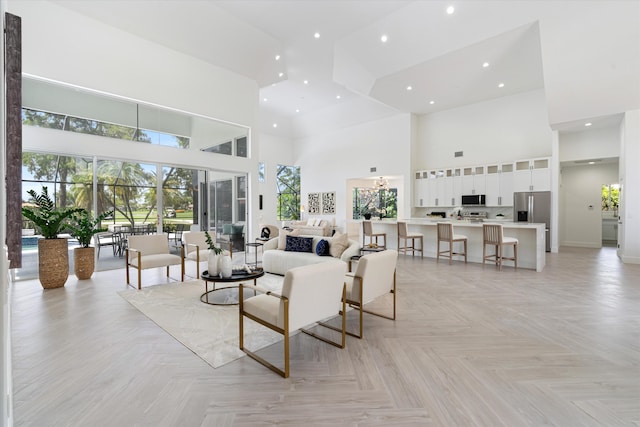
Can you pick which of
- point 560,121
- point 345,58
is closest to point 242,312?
point 345,58

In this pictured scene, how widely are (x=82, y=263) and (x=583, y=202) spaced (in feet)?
45.8

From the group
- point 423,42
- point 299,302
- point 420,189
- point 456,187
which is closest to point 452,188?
point 456,187

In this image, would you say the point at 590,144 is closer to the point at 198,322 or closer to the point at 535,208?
the point at 535,208

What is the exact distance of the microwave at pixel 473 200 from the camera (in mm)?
9836

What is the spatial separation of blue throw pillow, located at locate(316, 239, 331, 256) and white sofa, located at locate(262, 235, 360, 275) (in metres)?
0.07

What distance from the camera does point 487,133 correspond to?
10.0 meters

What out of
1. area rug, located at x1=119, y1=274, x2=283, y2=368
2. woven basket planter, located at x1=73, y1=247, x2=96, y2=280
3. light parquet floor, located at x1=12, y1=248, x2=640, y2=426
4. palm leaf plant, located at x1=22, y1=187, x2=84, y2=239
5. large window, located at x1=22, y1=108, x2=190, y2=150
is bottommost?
light parquet floor, located at x1=12, y1=248, x2=640, y2=426

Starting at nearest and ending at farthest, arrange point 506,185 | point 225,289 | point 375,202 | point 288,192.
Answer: point 225,289
point 506,185
point 375,202
point 288,192

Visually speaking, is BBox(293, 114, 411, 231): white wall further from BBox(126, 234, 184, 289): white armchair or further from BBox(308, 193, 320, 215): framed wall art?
BBox(126, 234, 184, 289): white armchair

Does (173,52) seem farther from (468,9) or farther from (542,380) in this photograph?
(542,380)

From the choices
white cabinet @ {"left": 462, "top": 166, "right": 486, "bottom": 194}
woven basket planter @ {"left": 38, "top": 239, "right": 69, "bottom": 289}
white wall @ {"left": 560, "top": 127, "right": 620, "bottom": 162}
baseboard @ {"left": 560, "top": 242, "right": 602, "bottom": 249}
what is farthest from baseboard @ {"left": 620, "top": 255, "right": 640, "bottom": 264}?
woven basket planter @ {"left": 38, "top": 239, "right": 69, "bottom": 289}

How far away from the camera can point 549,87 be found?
23.4 feet

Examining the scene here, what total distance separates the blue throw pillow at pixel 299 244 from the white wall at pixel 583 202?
955cm

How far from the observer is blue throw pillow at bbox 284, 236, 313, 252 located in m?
5.66
